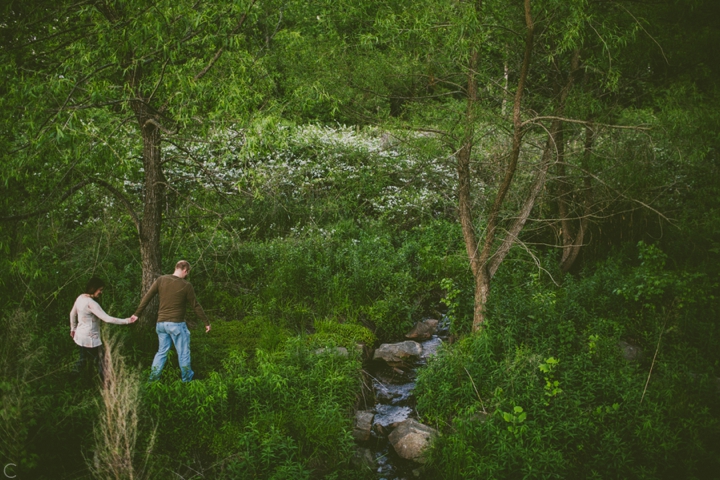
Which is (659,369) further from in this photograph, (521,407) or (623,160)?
(623,160)

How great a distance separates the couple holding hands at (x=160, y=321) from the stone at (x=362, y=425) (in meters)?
2.56

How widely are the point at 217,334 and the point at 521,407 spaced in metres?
5.33

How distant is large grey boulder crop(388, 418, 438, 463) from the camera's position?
6.72 metres

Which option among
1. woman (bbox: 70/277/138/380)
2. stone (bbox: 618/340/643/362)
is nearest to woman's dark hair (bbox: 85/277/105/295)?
woman (bbox: 70/277/138/380)

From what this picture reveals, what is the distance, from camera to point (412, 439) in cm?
689

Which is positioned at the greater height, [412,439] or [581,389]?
[581,389]

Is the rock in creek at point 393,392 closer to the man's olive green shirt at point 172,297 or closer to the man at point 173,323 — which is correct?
the man at point 173,323

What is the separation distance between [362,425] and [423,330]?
10.7 ft

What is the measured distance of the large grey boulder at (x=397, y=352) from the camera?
913 centimetres

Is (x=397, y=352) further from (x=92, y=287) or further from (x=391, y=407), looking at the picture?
(x=92, y=287)

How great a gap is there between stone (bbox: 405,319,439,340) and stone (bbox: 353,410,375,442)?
2685 millimetres

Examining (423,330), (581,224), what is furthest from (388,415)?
(581,224)

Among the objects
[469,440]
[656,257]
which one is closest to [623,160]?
[656,257]

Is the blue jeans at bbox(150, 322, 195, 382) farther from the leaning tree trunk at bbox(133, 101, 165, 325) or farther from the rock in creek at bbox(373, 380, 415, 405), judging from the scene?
the rock in creek at bbox(373, 380, 415, 405)
